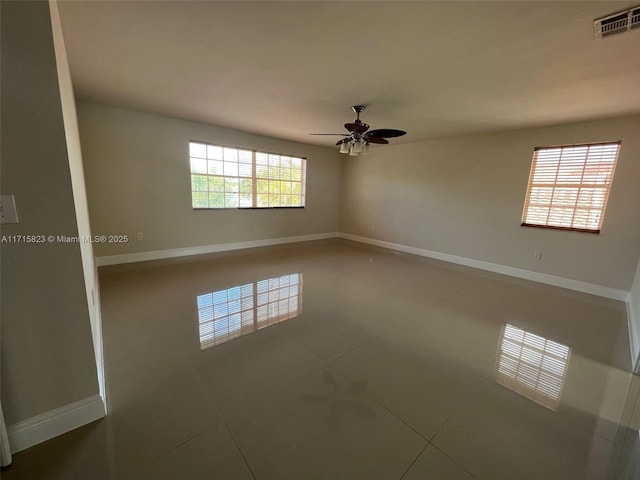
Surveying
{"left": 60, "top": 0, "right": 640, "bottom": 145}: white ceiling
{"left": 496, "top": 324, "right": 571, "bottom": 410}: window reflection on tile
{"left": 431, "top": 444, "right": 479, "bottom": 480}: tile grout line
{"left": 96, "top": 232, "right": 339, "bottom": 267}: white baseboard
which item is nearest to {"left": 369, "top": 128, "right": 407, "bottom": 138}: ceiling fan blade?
{"left": 60, "top": 0, "right": 640, "bottom": 145}: white ceiling

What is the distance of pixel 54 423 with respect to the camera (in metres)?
1.37

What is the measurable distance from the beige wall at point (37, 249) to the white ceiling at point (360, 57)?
36.9 inches

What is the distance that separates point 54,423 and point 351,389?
167 centimetres

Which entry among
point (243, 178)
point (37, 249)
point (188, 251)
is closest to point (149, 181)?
point (188, 251)

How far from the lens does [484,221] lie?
483 centimetres

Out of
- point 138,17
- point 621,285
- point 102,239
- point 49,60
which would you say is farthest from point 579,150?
point 102,239

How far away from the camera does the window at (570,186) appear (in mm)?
3715

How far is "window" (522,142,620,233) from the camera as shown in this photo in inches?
146

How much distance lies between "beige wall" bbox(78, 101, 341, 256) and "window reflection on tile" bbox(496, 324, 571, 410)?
15.9 feet

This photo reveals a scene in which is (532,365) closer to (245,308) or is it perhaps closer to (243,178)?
(245,308)

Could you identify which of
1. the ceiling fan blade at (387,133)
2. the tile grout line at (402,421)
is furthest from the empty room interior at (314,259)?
the ceiling fan blade at (387,133)

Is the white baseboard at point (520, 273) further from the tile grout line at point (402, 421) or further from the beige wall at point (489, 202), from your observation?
the tile grout line at point (402, 421)

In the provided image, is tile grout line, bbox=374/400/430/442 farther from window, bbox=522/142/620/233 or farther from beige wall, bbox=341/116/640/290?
window, bbox=522/142/620/233

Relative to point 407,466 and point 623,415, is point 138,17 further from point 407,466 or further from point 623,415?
point 623,415
